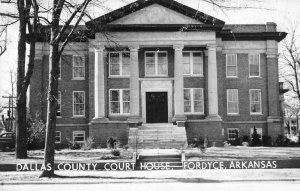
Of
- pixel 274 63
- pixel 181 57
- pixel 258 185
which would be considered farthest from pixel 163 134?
pixel 258 185

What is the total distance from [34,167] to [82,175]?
12.0 feet

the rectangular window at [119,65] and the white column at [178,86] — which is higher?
the rectangular window at [119,65]

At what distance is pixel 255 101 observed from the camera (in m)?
37.6

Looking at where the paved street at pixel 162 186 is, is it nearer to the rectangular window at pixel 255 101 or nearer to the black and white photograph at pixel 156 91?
the black and white photograph at pixel 156 91

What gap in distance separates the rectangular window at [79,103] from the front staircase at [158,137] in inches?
255

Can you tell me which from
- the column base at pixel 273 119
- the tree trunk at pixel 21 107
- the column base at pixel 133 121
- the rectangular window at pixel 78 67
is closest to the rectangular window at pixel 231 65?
the column base at pixel 273 119

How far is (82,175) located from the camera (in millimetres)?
17250

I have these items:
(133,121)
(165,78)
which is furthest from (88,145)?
(165,78)

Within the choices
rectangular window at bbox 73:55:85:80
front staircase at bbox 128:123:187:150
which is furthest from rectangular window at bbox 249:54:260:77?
rectangular window at bbox 73:55:85:80

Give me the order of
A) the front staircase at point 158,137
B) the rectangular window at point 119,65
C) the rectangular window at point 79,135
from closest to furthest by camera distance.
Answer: the front staircase at point 158,137, the rectangular window at point 119,65, the rectangular window at point 79,135

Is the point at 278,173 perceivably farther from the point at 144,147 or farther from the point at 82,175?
the point at 144,147

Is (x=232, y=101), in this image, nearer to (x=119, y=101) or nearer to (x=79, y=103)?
(x=119, y=101)

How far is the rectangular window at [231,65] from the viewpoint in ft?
123

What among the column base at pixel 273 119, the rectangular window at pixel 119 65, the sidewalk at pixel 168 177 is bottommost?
the sidewalk at pixel 168 177
